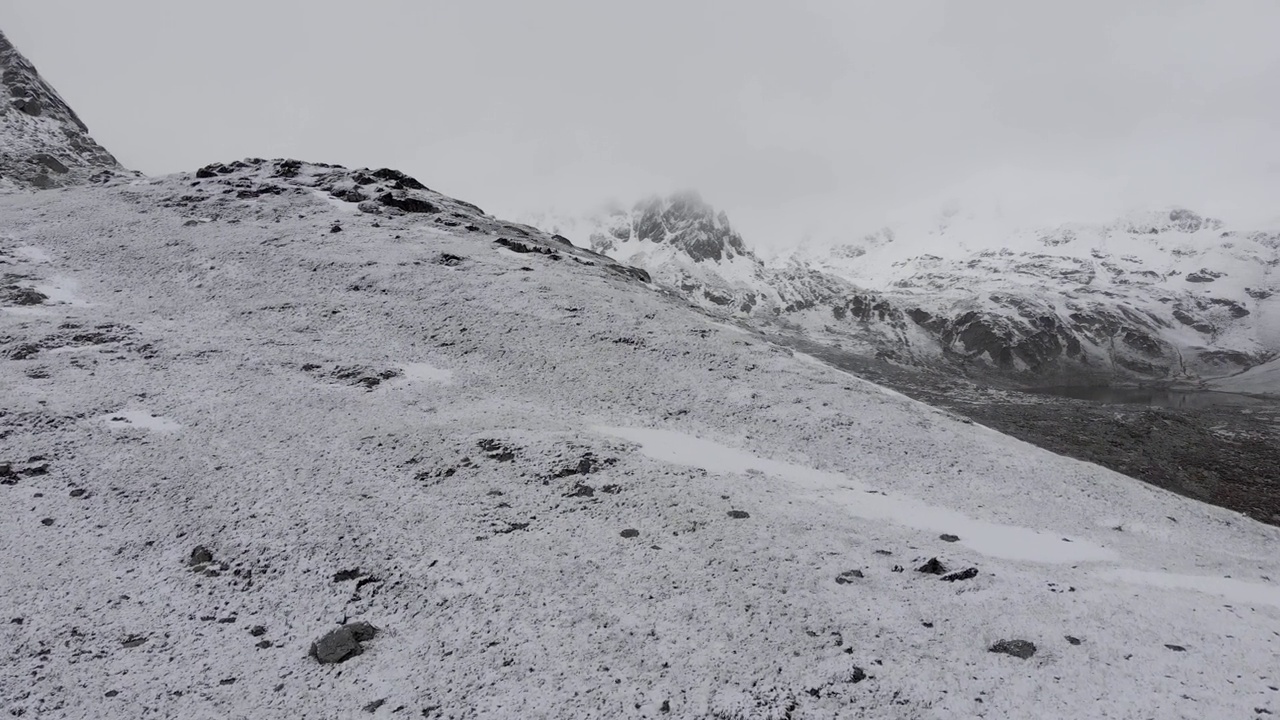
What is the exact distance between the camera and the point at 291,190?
66562 mm

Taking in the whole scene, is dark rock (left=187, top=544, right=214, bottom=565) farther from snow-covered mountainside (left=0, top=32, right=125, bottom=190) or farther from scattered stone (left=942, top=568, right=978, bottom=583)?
snow-covered mountainside (left=0, top=32, right=125, bottom=190)

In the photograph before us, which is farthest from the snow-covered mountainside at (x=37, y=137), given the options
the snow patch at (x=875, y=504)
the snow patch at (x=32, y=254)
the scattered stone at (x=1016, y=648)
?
the scattered stone at (x=1016, y=648)

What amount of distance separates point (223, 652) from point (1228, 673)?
21982 mm

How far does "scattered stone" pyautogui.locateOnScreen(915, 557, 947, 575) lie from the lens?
16125 mm

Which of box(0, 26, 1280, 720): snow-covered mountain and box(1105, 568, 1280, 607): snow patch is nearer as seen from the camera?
box(0, 26, 1280, 720): snow-covered mountain

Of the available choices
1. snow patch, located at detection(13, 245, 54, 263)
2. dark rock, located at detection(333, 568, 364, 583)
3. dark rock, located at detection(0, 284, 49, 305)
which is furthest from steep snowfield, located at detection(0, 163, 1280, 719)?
snow patch, located at detection(13, 245, 54, 263)

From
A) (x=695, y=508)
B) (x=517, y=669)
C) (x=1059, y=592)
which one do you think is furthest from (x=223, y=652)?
(x=1059, y=592)

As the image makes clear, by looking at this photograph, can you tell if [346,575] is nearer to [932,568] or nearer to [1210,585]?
[932,568]

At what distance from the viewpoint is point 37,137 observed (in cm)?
8519

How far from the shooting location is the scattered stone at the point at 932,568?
16125 millimetres

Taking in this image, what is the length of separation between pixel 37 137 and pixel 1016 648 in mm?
129238

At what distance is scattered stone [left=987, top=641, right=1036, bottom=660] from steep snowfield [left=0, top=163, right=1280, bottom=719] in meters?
0.26

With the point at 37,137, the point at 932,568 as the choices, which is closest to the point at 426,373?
the point at 932,568

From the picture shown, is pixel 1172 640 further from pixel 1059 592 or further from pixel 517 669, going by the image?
pixel 517 669
